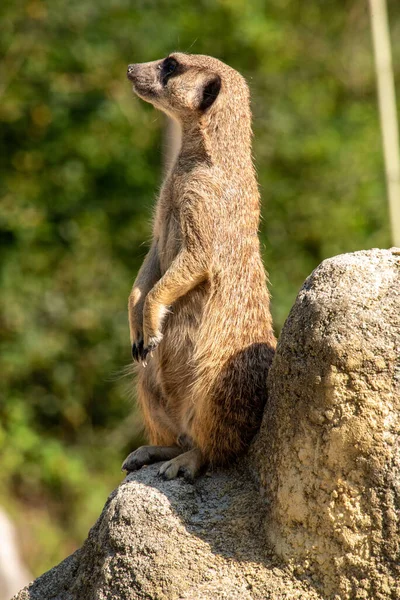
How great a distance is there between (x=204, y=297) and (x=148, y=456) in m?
0.74

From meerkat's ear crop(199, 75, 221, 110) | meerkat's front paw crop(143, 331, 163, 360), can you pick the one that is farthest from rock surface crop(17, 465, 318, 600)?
meerkat's ear crop(199, 75, 221, 110)

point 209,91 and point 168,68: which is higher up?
point 168,68

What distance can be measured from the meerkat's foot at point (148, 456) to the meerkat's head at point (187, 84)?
1467 millimetres

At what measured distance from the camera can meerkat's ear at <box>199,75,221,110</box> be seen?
4129 mm

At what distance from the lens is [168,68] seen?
4.38m

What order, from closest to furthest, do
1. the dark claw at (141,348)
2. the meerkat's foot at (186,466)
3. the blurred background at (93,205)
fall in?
the meerkat's foot at (186,466) < the dark claw at (141,348) < the blurred background at (93,205)

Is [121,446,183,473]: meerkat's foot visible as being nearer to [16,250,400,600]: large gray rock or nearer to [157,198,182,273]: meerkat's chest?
[16,250,400,600]: large gray rock

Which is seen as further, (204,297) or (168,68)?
(168,68)

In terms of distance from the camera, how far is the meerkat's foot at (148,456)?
13.3ft

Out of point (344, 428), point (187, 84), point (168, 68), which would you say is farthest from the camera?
point (168, 68)

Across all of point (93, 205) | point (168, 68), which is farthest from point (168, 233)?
point (93, 205)

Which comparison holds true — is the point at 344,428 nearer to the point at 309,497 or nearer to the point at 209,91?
the point at 309,497

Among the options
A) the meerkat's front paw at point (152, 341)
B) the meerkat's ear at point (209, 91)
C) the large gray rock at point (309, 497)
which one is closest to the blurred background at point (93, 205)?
the meerkat's ear at point (209, 91)

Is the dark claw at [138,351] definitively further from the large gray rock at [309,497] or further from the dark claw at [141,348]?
the large gray rock at [309,497]
